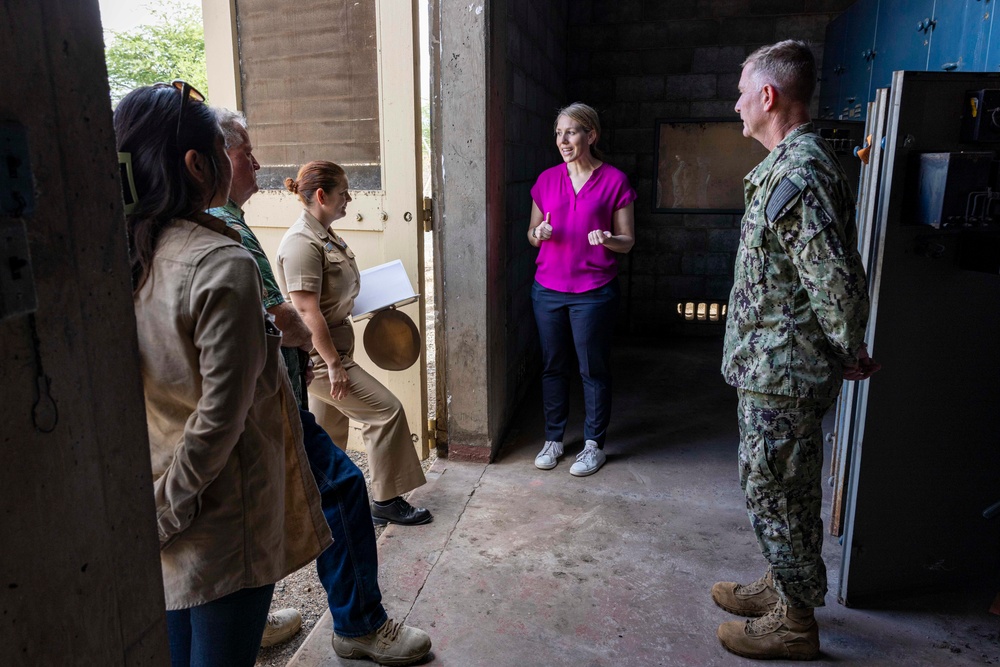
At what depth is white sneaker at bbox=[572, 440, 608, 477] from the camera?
3150mm

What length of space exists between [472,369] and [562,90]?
3219 millimetres

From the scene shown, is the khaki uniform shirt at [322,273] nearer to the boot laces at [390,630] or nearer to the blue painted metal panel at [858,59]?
the boot laces at [390,630]

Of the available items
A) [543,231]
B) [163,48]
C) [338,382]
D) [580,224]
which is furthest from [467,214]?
[163,48]

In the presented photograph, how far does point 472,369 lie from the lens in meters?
3.22

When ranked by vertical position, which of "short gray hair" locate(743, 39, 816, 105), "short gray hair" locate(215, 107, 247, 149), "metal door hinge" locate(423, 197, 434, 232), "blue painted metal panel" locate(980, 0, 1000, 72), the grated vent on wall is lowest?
the grated vent on wall

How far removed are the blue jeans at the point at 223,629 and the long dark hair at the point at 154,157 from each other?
595mm

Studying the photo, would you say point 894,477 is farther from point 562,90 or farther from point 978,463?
point 562,90

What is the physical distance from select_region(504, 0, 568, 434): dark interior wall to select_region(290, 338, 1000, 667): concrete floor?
2.81 ft

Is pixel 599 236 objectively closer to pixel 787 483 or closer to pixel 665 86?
pixel 787 483

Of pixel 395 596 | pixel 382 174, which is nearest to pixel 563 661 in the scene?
pixel 395 596

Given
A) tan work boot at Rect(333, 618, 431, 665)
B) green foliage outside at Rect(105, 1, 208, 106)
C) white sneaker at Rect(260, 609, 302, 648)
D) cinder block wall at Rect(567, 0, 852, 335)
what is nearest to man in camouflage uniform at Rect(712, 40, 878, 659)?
tan work boot at Rect(333, 618, 431, 665)

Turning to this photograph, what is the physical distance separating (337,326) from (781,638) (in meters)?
1.75

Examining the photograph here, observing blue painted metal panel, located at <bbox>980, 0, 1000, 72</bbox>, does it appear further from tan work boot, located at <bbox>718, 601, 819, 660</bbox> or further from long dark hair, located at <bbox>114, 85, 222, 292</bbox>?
long dark hair, located at <bbox>114, 85, 222, 292</bbox>

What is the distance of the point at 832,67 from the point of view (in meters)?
4.86
